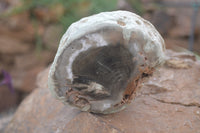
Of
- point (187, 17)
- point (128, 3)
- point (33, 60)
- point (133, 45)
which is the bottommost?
point (33, 60)

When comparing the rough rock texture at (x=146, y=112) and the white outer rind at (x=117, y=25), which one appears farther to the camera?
the rough rock texture at (x=146, y=112)

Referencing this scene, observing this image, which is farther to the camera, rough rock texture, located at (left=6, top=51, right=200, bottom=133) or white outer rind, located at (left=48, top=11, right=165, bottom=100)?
rough rock texture, located at (left=6, top=51, right=200, bottom=133)

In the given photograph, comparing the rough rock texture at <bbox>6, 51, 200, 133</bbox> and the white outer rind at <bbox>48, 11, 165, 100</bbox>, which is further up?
the white outer rind at <bbox>48, 11, 165, 100</bbox>

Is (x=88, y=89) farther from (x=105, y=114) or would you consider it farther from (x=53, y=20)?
(x=53, y=20)

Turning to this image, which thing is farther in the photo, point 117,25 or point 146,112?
point 146,112

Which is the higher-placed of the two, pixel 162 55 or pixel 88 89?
pixel 162 55

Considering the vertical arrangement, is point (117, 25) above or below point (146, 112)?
above

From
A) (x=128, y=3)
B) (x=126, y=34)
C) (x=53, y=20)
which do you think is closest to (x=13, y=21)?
(x=53, y=20)

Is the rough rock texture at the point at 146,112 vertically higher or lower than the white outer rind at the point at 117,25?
lower
